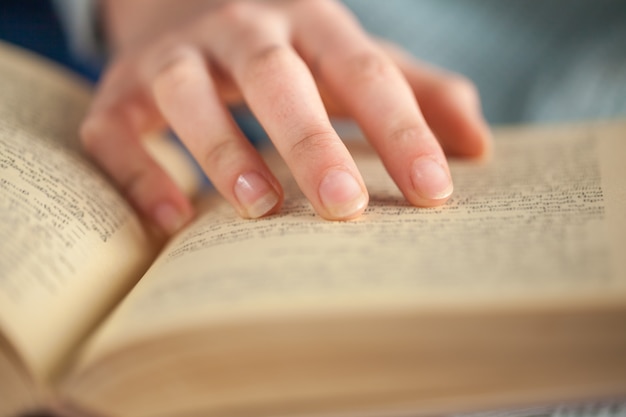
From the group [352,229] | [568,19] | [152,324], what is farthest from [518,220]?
[568,19]

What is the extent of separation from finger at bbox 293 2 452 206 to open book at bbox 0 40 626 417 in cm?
4

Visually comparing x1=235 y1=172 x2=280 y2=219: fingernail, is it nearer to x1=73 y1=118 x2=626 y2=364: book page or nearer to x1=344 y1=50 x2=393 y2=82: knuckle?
x1=73 y1=118 x2=626 y2=364: book page

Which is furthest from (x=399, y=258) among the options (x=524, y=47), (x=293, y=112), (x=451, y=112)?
(x=524, y=47)

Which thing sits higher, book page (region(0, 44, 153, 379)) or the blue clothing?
the blue clothing

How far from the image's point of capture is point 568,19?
945 mm

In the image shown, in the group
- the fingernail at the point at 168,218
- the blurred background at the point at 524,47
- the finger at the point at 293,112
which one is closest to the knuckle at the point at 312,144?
the finger at the point at 293,112

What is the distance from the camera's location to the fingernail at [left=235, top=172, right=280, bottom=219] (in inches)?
19.6

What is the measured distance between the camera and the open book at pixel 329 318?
0.35 meters

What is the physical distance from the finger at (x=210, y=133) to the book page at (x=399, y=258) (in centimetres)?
2

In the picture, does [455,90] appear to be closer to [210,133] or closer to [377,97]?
[377,97]

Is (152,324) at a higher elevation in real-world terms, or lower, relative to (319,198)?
lower

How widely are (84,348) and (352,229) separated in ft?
0.66

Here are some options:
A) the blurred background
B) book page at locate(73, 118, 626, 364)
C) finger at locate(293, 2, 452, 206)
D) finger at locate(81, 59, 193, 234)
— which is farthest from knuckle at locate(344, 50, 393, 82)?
the blurred background

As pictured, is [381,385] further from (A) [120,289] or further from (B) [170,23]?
(B) [170,23]
